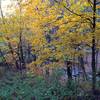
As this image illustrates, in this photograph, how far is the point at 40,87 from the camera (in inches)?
416

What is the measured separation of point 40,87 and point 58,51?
6.27ft

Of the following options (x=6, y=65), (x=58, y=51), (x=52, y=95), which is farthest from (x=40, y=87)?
(x=6, y=65)

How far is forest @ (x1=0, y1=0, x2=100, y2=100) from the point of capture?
9.23m

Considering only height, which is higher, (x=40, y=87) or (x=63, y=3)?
(x=63, y=3)

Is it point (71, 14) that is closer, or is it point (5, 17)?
point (71, 14)

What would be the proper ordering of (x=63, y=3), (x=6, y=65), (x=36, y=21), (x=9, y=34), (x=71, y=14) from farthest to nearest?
(x=6, y=65) → (x=9, y=34) → (x=36, y=21) → (x=71, y=14) → (x=63, y=3)

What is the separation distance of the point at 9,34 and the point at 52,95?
4668 millimetres

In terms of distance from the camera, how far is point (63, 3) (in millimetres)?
8672

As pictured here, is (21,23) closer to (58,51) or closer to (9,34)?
(9,34)

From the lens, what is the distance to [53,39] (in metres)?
10.6

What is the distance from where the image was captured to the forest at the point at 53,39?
30.3 feet

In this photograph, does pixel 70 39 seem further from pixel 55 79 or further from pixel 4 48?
pixel 4 48

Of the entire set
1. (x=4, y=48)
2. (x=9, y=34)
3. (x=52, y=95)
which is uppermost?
(x=9, y=34)

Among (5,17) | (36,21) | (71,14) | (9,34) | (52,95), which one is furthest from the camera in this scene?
(5,17)
